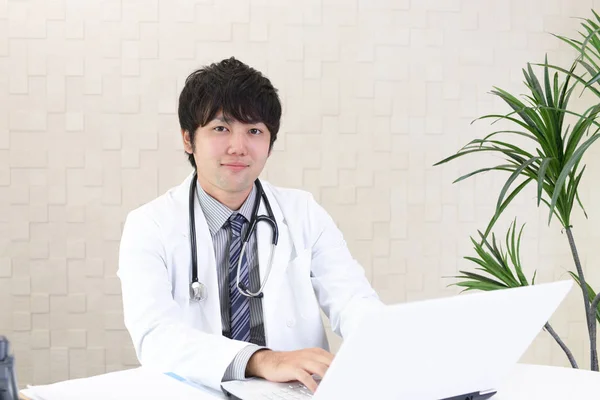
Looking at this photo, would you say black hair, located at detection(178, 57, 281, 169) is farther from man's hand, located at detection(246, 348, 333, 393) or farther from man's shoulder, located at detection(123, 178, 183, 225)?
man's hand, located at detection(246, 348, 333, 393)

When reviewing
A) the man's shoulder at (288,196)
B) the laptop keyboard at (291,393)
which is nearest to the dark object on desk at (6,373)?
the laptop keyboard at (291,393)

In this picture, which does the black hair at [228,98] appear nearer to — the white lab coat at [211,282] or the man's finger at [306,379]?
the white lab coat at [211,282]

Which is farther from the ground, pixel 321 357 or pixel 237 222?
pixel 237 222

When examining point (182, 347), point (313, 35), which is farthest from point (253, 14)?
point (182, 347)

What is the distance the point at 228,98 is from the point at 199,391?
0.86m

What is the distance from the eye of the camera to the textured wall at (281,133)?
10.1ft

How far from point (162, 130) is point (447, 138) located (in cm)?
127

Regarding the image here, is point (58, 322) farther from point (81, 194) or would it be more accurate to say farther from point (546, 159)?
point (546, 159)

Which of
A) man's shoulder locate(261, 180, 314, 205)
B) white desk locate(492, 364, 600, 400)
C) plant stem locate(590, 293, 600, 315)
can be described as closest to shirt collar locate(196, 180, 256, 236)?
man's shoulder locate(261, 180, 314, 205)

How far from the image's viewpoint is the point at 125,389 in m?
1.31

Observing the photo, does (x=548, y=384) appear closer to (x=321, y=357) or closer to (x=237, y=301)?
(x=321, y=357)

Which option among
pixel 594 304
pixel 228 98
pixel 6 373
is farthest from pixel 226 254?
pixel 594 304

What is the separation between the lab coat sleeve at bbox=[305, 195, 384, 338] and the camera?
1.92 metres

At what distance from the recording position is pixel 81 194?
3.10 m
